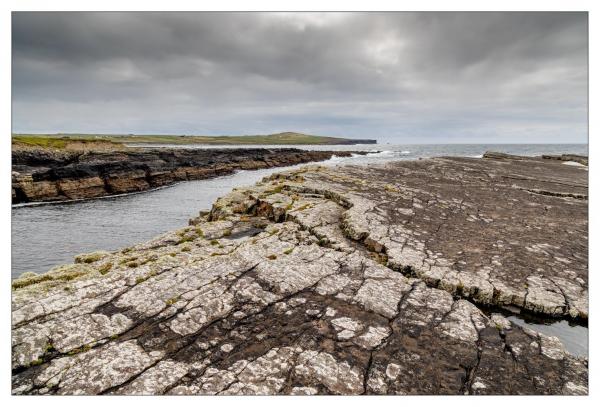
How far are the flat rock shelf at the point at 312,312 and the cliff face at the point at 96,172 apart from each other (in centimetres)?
3521

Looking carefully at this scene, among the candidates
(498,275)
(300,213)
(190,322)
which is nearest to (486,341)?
(498,275)

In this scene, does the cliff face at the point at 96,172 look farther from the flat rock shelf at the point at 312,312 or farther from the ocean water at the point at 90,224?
the flat rock shelf at the point at 312,312

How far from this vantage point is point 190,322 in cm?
860

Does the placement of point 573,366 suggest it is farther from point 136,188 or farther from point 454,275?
point 136,188

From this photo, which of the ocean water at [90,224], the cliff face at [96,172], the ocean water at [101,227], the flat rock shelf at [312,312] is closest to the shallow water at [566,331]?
the ocean water at [101,227]

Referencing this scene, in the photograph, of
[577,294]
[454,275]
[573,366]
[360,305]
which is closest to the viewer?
[573,366]

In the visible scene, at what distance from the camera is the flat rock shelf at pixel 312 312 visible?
6.94 metres

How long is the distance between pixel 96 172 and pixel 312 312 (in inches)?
1923

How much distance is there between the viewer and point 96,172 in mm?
46969

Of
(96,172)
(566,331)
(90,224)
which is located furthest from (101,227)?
(566,331)

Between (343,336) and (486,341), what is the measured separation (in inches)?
146

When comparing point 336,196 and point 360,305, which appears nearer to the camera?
point 360,305

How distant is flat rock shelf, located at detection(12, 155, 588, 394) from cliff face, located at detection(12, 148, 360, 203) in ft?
116

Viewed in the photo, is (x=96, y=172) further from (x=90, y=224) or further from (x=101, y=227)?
(x=101, y=227)
